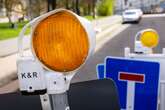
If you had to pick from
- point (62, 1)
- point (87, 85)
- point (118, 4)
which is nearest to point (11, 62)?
point (87, 85)

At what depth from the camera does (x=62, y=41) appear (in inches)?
79.0

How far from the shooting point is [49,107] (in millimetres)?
2209

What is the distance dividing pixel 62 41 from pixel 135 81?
185cm

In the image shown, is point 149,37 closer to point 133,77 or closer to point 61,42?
point 133,77

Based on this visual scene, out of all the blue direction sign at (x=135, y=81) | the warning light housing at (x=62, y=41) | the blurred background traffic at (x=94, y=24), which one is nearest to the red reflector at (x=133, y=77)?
the blue direction sign at (x=135, y=81)

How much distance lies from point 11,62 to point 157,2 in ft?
285

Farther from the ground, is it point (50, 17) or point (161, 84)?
point (50, 17)

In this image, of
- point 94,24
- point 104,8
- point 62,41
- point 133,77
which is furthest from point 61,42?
point 104,8

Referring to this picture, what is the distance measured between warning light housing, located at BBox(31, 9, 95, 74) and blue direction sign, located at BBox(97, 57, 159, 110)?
1.73m

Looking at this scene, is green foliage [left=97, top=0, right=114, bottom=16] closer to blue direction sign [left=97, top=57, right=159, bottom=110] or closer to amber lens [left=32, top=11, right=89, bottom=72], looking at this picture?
blue direction sign [left=97, top=57, right=159, bottom=110]

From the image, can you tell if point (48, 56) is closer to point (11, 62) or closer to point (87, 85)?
point (87, 85)

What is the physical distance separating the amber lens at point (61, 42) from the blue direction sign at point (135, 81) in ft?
5.69

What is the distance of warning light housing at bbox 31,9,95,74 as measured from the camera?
2.00 m

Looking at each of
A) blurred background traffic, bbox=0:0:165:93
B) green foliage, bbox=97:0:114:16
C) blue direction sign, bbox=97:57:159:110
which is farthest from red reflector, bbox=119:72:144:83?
green foliage, bbox=97:0:114:16
